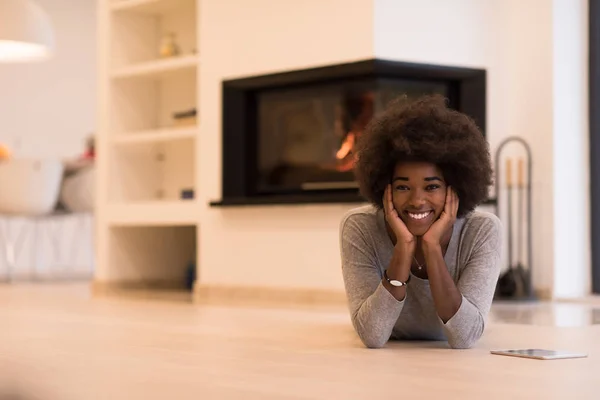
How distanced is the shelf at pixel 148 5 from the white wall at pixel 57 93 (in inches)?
154

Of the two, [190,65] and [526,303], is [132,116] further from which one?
[526,303]

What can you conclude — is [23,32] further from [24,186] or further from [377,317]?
[377,317]

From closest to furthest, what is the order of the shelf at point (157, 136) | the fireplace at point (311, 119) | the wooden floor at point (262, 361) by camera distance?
the wooden floor at point (262, 361)
the fireplace at point (311, 119)
the shelf at point (157, 136)

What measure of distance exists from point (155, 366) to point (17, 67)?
27.0 feet

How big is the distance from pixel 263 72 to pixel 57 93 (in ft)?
17.7

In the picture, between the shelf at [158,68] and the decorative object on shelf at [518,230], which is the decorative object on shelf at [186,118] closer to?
the shelf at [158,68]

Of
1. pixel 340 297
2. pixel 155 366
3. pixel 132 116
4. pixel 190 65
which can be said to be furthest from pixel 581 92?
pixel 155 366

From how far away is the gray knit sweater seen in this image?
3008 mm

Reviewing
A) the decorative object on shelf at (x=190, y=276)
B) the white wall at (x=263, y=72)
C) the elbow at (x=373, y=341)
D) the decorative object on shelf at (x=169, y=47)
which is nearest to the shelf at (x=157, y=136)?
the white wall at (x=263, y=72)

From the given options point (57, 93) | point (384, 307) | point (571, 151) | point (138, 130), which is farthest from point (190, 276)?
point (57, 93)

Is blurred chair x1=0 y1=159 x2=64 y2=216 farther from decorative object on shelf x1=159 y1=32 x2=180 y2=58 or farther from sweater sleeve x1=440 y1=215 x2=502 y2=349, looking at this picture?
→ sweater sleeve x1=440 y1=215 x2=502 y2=349

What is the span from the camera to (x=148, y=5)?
673 centimetres

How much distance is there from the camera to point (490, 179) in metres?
3.06

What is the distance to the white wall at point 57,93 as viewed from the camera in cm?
1044
